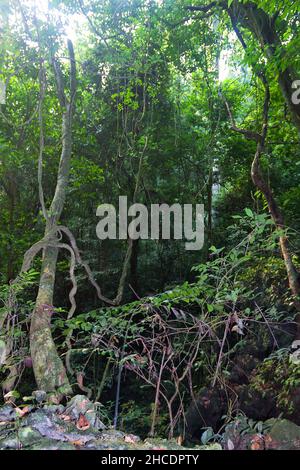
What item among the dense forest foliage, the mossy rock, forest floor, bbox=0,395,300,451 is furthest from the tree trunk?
the mossy rock

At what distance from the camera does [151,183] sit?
7.09m

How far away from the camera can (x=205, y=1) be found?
15.7 feet

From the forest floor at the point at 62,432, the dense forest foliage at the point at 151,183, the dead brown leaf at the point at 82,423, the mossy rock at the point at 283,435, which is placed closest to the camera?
the forest floor at the point at 62,432

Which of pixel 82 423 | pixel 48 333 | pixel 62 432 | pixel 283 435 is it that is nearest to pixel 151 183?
pixel 48 333

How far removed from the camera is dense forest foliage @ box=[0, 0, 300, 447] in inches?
139

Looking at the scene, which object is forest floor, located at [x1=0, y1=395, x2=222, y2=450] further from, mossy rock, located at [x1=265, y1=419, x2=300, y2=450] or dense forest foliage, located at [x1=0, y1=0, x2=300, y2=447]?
mossy rock, located at [x1=265, y1=419, x2=300, y2=450]

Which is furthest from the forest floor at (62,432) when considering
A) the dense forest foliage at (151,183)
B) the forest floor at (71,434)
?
the dense forest foliage at (151,183)

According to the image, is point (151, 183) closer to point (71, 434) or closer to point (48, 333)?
point (48, 333)

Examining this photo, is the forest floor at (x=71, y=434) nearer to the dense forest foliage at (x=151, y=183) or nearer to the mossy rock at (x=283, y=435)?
the mossy rock at (x=283, y=435)

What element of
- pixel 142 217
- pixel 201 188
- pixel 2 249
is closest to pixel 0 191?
pixel 2 249

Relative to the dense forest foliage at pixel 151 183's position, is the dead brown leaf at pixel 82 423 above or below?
below

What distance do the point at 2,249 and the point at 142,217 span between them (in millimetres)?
2554

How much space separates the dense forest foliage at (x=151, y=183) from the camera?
3.53 metres
